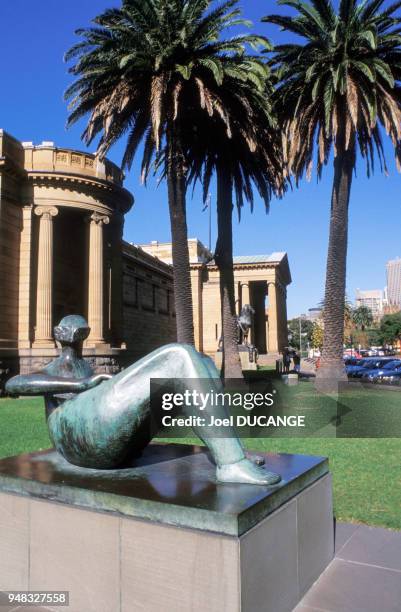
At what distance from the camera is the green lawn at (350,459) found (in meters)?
5.44

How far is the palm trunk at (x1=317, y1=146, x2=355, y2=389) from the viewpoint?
18.7 metres

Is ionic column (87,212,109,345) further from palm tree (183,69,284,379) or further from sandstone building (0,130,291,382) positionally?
palm tree (183,69,284,379)

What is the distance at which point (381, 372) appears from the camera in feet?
85.9

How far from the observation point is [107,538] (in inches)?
121

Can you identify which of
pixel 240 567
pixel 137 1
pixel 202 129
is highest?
pixel 137 1

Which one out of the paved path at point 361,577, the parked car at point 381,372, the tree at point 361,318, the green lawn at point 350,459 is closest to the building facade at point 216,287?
the parked car at point 381,372

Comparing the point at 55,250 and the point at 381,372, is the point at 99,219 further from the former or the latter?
the point at 381,372

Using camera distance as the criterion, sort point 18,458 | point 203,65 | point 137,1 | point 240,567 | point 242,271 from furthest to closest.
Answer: point 242,271 → point 203,65 → point 137,1 → point 18,458 → point 240,567

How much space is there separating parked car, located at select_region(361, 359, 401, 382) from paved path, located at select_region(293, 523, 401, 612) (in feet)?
72.2

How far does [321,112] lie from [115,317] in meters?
16.5

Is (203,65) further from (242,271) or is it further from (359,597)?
(242,271)

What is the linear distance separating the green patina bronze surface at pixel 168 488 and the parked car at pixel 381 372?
75.9 ft

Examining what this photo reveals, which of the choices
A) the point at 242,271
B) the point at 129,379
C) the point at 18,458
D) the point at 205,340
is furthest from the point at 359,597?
the point at 242,271

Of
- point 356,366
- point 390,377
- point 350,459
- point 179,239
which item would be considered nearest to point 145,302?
point 356,366
